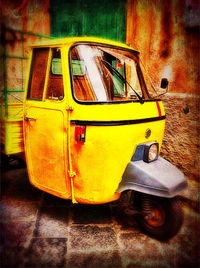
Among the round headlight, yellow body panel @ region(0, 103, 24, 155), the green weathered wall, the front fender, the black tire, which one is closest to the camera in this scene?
the front fender

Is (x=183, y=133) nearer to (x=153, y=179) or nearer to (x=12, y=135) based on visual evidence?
(x=153, y=179)

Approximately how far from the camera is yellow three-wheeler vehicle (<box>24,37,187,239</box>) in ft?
8.52

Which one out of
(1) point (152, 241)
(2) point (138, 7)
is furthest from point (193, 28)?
(1) point (152, 241)

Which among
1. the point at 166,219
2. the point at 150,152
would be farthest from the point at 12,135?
the point at 166,219

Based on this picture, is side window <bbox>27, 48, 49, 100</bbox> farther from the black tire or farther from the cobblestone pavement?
the black tire

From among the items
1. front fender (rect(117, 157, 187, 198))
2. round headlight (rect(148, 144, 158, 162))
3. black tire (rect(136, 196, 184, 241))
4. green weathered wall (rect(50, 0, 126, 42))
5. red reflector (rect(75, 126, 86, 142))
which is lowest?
black tire (rect(136, 196, 184, 241))

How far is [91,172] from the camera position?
271 cm

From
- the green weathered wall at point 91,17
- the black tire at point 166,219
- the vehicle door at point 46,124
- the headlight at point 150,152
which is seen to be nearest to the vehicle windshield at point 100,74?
the vehicle door at point 46,124

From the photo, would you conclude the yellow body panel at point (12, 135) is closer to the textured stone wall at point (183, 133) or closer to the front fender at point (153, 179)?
the front fender at point (153, 179)

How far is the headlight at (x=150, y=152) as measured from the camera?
278 centimetres

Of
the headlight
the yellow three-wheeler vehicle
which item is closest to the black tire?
the yellow three-wheeler vehicle

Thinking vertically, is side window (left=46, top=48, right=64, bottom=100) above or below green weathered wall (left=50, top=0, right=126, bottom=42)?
below

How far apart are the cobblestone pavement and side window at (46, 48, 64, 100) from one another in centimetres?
159

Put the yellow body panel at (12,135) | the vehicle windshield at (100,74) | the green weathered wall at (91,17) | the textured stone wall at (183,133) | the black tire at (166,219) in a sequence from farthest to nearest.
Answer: the green weathered wall at (91,17), the textured stone wall at (183,133), the yellow body panel at (12,135), the vehicle windshield at (100,74), the black tire at (166,219)
